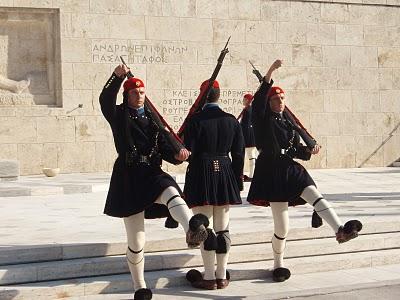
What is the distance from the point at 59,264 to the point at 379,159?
13509 millimetres

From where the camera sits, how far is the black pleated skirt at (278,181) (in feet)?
24.3

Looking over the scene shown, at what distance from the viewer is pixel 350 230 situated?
670cm

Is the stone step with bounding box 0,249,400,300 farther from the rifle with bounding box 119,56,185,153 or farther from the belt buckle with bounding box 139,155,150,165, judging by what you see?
the rifle with bounding box 119,56,185,153

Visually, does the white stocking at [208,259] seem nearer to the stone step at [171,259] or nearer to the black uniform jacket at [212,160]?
the black uniform jacket at [212,160]

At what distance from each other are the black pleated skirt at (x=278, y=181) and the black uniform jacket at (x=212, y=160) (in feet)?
1.02

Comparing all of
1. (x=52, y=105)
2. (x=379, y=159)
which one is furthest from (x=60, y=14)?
(x=379, y=159)

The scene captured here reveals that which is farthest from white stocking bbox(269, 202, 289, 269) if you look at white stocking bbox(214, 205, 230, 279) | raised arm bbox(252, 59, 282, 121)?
raised arm bbox(252, 59, 282, 121)

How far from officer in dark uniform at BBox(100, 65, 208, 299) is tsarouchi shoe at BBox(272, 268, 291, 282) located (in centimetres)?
Answer: 149

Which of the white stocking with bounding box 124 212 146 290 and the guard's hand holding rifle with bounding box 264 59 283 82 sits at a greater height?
the guard's hand holding rifle with bounding box 264 59 283 82

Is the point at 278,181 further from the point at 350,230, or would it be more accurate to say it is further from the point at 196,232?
the point at 196,232

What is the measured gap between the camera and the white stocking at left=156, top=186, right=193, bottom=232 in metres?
6.26

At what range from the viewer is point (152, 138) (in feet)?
22.1

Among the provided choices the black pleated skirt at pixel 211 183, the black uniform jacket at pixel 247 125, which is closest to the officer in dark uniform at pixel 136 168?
the black pleated skirt at pixel 211 183

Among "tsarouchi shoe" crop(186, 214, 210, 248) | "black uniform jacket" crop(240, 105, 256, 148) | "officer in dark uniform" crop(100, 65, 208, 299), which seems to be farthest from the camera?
"black uniform jacket" crop(240, 105, 256, 148)
